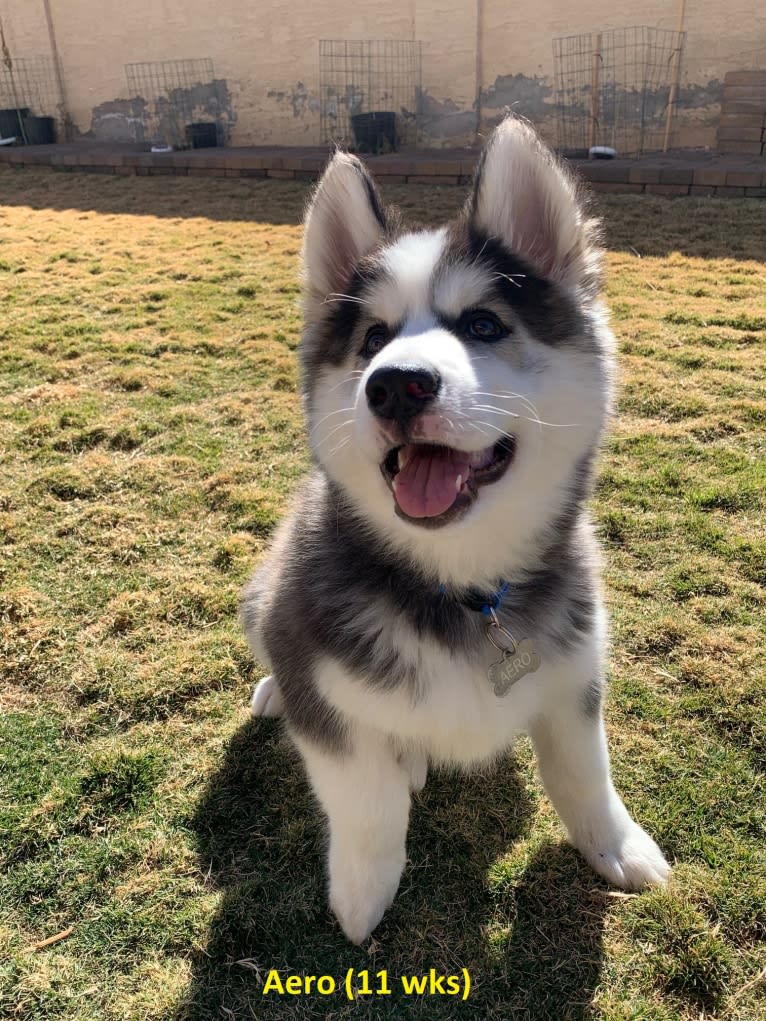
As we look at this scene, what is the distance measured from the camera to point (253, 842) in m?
2.25

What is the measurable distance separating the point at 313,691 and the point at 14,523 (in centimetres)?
→ 240

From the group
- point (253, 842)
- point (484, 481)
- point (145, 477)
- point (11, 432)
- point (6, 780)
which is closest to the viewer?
point (484, 481)

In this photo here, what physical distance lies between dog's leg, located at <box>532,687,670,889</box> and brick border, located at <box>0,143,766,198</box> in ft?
21.5

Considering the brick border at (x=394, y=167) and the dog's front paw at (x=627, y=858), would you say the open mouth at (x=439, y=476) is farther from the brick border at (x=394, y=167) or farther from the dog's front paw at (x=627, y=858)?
the brick border at (x=394, y=167)

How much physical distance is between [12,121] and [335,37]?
7806 millimetres

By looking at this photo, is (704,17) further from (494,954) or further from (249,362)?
(494,954)

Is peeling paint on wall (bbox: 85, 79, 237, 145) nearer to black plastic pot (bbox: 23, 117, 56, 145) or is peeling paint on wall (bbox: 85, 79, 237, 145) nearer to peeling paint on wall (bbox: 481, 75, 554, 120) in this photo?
black plastic pot (bbox: 23, 117, 56, 145)

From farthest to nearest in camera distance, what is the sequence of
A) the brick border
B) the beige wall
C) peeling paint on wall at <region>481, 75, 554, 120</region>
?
1. peeling paint on wall at <region>481, 75, 554, 120</region>
2. the beige wall
3. the brick border

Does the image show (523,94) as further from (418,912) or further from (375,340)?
(418,912)

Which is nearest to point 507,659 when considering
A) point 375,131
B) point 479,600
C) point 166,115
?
point 479,600

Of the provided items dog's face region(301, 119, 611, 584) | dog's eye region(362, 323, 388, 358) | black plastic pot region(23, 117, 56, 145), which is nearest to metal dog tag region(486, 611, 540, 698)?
dog's face region(301, 119, 611, 584)

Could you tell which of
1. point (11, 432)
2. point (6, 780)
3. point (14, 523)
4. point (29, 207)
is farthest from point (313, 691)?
point (29, 207)

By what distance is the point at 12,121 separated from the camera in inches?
632

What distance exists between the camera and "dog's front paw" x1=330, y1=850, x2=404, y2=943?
6.48 feet
